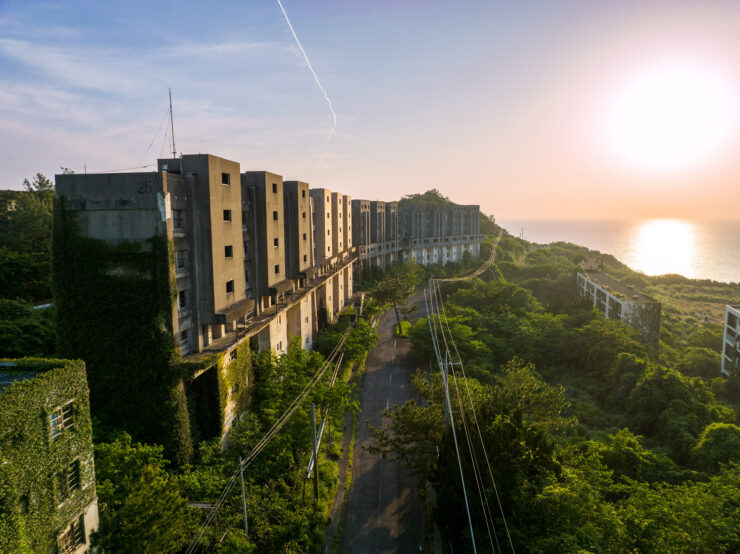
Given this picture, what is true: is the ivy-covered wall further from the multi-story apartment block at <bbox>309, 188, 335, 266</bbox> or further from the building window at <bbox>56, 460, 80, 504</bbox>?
the multi-story apartment block at <bbox>309, 188, 335, 266</bbox>

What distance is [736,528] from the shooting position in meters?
16.7

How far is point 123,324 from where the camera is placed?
79.5 ft

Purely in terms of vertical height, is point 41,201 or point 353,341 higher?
point 41,201

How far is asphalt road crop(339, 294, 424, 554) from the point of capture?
78.4ft

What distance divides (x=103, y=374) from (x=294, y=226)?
22319 millimetres

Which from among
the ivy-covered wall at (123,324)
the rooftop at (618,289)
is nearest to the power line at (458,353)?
the ivy-covered wall at (123,324)

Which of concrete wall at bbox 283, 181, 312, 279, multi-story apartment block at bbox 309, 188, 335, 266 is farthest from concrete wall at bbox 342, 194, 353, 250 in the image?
concrete wall at bbox 283, 181, 312, 279

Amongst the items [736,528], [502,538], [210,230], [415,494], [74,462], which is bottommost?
[415,494]

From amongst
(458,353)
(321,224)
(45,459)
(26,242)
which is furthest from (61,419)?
(26,242)

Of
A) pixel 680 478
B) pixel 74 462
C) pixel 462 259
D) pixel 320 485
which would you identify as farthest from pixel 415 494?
pixel 462 259

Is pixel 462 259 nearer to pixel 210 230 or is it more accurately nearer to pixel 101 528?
pixel 210 230

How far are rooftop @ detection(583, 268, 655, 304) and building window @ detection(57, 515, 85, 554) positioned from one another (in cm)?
5976

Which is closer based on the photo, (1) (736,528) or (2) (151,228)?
(1) (736,528)

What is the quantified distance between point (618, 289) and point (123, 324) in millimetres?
67369
